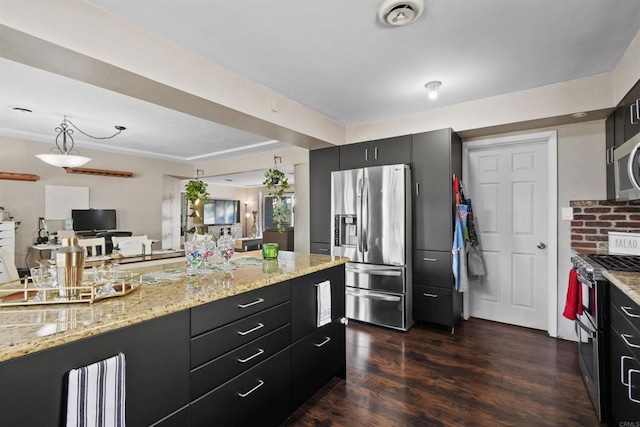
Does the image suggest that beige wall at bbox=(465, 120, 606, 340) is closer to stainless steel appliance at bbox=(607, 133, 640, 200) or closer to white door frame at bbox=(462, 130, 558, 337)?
white door frame at bbox=(462, 130, 558, 337)

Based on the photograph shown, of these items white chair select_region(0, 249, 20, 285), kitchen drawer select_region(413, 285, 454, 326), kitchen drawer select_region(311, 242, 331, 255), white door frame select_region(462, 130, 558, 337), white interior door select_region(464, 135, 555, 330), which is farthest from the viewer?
kitchen drawer select_region(311, 242, 331, 255)

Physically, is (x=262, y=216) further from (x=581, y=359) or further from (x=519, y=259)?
(x=581, y=359)

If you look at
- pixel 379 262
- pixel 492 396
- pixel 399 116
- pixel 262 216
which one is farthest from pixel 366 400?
pixel 262 216

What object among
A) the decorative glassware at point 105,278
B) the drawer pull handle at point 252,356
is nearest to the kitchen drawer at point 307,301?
the drawer pull handle at point 252,356

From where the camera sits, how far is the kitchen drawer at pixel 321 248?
394cm

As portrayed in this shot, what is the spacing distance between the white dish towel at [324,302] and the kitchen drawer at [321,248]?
177cm

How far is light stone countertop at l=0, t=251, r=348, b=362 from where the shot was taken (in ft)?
2.87

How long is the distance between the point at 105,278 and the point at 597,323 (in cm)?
266

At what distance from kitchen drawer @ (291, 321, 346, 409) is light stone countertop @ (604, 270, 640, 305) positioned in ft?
5.29

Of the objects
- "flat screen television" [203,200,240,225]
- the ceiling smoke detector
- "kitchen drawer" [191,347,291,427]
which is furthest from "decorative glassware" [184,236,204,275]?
"flat screen television" [203,200,240,225]

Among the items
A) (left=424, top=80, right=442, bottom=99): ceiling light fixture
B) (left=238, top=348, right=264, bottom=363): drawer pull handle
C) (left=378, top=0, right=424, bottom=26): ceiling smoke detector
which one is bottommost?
(left=238, top=348, right=264, bottom=363): drawer pull handle

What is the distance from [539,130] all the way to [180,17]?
3.41 m

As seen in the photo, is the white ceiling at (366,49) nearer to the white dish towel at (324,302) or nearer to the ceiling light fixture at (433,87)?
the ceiling light fixture at (433,87)

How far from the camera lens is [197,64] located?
229cm
